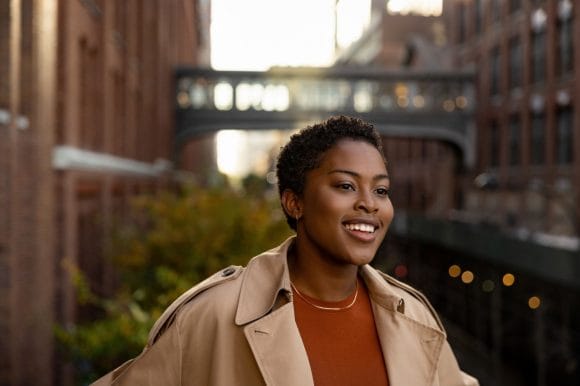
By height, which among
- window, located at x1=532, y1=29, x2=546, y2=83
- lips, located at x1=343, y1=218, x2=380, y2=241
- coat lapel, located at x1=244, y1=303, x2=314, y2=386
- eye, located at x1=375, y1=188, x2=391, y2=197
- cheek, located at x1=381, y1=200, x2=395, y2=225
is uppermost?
window, located at x1=532, y1=29, x2=546, y2=83

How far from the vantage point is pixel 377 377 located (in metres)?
2.92

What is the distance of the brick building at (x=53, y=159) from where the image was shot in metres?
9.10

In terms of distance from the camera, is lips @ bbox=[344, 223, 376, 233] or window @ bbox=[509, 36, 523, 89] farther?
window @ bbox=[509, 36, 523, 89]

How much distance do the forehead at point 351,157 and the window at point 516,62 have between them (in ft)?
98.6

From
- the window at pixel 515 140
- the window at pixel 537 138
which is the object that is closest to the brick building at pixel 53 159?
the window at pixel 537 138

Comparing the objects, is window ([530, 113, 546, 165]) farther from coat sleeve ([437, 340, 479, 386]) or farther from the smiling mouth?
the smiling mouth

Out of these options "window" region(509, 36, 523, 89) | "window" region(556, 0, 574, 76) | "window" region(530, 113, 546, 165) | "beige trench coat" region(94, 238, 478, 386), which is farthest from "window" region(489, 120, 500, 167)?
"beige trench coat" region(94, 238, 478, 386)

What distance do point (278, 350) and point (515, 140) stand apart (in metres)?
31.4

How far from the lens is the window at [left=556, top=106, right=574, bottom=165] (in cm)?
2678

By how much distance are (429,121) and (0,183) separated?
3271 cm

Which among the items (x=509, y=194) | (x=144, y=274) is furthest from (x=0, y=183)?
(x=509, y=194)

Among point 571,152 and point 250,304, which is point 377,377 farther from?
point 571,152

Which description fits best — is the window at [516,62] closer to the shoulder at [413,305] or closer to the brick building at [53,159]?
the brick building at [53,159]

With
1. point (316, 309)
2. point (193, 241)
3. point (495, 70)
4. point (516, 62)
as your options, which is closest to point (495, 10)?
point (495, 70)
